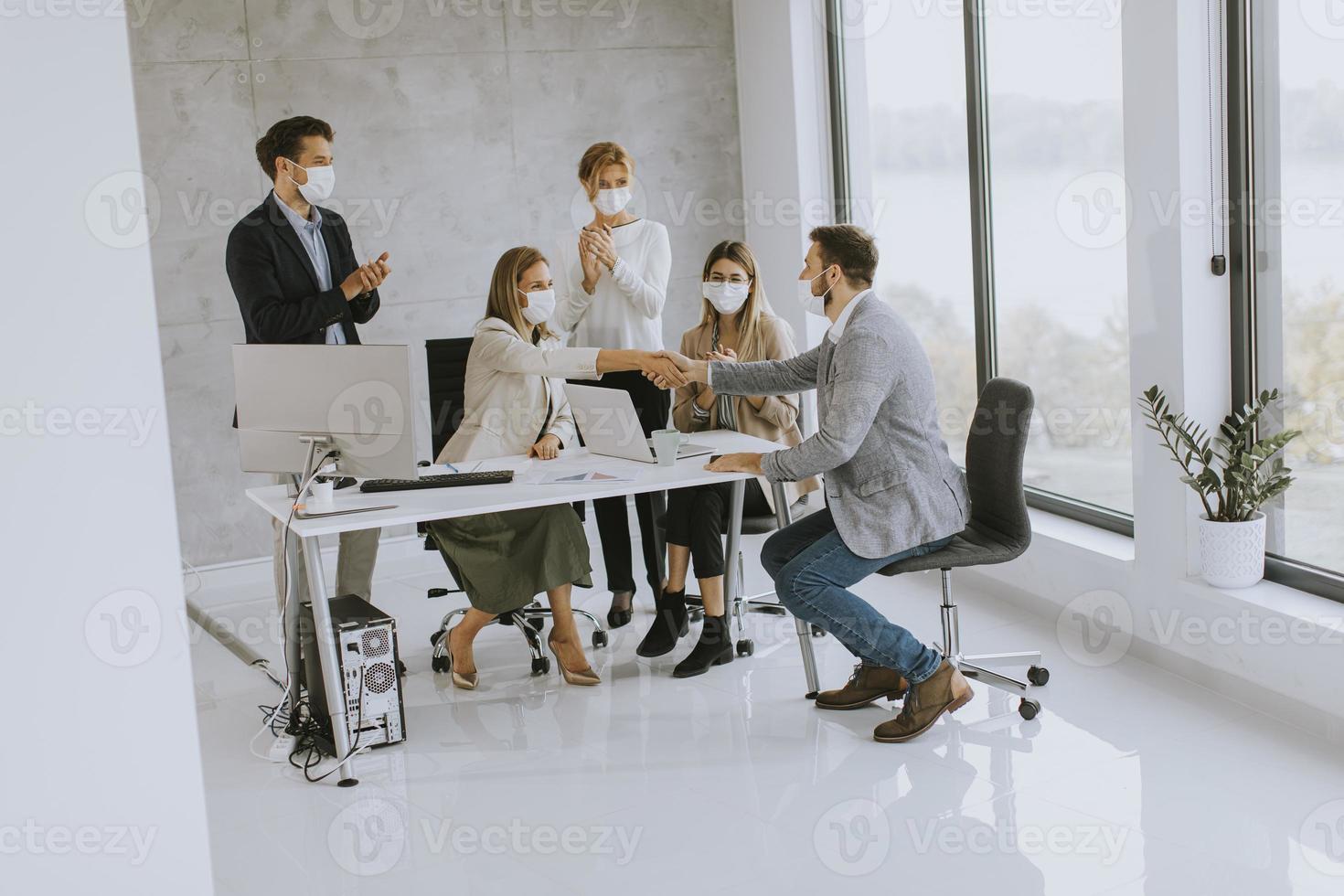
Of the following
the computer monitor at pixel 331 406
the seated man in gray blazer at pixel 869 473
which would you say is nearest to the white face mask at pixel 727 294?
the seated man in gray blazer at pixel 869 473

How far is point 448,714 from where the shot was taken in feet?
13.4

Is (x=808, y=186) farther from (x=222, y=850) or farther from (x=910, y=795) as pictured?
(x=222, y=850)

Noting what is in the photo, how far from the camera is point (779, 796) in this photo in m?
3.34

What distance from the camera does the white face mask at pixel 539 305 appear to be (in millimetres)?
4312

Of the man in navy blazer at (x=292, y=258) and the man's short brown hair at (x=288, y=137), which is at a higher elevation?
the man's short brown hair at (x=288, y=137)

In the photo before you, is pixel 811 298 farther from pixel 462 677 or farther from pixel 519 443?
pixel 462 677

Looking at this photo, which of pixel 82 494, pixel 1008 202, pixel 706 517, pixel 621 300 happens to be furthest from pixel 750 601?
pixel 82 494

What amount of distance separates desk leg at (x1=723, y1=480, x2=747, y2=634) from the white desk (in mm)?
46

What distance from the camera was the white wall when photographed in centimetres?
158

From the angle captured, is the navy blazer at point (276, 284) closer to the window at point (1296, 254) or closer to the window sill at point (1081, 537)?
the window sill at point (1081, 537)

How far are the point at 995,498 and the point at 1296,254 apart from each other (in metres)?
1.11

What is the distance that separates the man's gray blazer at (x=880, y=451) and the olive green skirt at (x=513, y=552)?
82 centimetres

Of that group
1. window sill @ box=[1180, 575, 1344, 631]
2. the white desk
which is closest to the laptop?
the white desk

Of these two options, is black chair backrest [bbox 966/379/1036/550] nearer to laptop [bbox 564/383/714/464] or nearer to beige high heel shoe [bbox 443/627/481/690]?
laptop [bbox 564/383/714/464]
